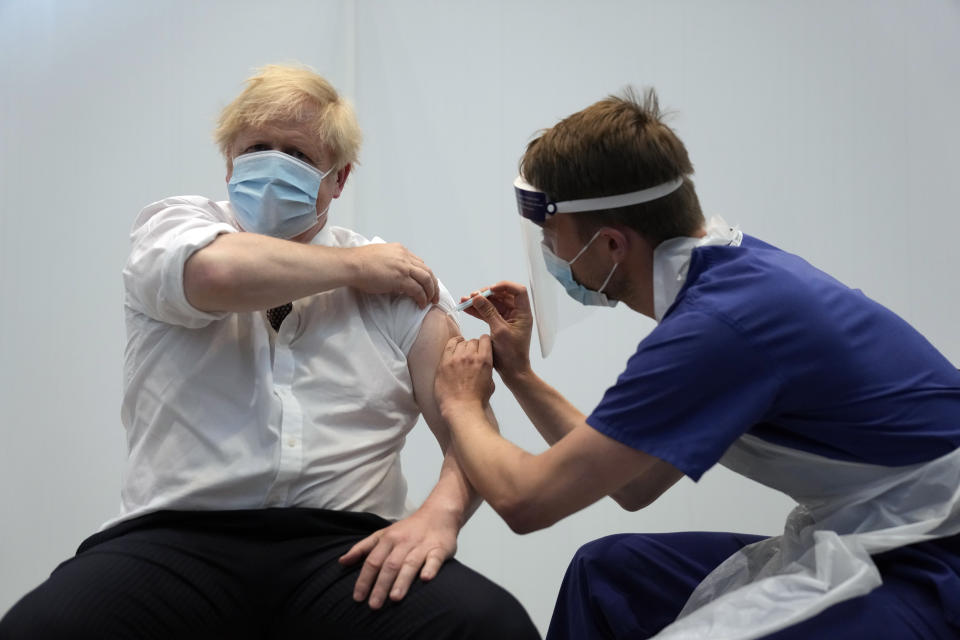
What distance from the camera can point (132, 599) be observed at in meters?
1.32

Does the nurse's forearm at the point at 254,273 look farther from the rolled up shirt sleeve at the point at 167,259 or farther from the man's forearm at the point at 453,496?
the man's forearm at the point at 453,496

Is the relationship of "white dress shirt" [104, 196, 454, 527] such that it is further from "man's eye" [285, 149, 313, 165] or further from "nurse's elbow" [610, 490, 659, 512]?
"nurse's elbow" [610, 490, 659, 512]

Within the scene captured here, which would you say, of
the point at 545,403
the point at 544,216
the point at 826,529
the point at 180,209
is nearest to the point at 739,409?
the point at 826,529

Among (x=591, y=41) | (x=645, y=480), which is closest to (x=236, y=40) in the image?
(x=591, y=41)

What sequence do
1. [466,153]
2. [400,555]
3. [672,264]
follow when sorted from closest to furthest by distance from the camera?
[400,555], [672,264], [466,153]

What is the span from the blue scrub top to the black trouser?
13.9 inches

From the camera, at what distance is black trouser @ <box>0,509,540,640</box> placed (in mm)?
1297

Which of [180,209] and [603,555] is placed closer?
[180,209]

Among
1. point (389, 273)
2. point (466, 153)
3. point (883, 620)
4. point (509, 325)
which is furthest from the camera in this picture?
point (466, 153)

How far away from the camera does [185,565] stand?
1415 mm

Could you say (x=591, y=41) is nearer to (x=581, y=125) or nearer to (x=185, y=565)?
(x=581, y=125)

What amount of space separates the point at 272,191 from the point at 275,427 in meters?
0.43

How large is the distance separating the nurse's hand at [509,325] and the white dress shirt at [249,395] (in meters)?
0.21

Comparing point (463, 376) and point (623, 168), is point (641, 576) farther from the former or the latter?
point (623, 168)
